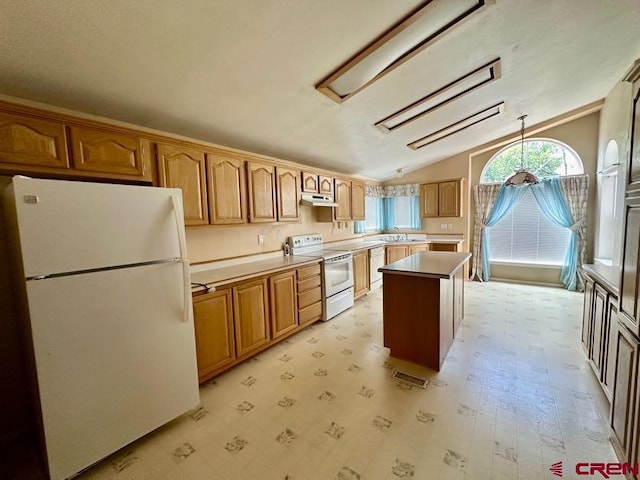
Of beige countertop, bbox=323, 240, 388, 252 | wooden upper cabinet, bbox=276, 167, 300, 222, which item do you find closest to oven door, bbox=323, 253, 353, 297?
beige countertop, bbox=323, 240, 388, 252

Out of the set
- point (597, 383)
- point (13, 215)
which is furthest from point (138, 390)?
point (597, 383)

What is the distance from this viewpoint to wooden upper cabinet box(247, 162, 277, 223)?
291cm

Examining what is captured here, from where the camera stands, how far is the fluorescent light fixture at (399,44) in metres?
1.72

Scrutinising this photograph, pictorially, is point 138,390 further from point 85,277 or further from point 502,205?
point 502,205

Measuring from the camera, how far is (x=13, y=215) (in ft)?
4.57

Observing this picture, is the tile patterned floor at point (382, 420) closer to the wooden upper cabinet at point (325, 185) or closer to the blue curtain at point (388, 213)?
the wooden upper cabinet at point (325, 185)

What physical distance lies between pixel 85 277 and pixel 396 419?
2154 millimetres

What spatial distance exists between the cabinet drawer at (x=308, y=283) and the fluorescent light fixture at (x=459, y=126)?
273 centimetres

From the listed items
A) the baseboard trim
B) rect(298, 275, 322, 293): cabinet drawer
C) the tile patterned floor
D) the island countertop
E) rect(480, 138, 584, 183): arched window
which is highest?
rect(480, 138, 584, 183): arched window

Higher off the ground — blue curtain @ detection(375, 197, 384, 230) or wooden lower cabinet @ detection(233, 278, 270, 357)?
blue curtain @ detection(375, 197, 384, 230)

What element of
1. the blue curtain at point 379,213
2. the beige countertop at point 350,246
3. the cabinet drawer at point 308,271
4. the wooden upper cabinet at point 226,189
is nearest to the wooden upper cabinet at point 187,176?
the wooden upper cabinet at point 226,189

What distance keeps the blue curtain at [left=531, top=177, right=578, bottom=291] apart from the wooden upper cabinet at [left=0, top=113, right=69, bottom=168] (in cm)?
653

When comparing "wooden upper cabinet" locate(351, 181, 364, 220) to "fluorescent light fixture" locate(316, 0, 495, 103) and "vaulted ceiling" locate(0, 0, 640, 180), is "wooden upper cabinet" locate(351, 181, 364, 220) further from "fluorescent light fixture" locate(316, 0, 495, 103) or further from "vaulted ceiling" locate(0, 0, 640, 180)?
"fluorescent light fixture" locate(316, 0, 495, 103)

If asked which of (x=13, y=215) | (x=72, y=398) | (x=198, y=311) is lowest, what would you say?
(x=72, y=398)
